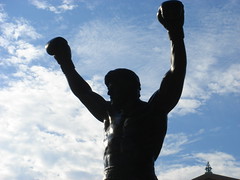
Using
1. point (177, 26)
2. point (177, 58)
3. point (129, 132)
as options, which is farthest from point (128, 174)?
point (177, 26)

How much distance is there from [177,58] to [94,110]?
0.99 meters

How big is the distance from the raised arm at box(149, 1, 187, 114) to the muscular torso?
0.17 m

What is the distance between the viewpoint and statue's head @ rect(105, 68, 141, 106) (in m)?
3.08

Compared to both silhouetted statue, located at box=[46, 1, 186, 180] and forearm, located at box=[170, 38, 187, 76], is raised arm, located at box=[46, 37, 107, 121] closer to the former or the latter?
silhouetted statue, located at box=[46, 1, 186, 180]

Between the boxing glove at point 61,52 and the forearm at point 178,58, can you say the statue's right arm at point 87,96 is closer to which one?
the boxing glove at point 61,52

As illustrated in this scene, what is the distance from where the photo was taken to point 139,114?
2943 mm

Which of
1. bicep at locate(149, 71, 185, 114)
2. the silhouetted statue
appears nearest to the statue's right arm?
the silhouetted statue

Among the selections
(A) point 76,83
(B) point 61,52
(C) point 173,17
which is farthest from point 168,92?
(B) point 61,52

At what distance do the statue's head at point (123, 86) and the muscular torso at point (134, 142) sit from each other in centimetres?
13

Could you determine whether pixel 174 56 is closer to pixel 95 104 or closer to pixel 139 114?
pixel 139 114

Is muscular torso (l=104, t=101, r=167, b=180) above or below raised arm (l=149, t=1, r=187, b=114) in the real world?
below

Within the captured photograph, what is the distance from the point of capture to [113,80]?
313 cm

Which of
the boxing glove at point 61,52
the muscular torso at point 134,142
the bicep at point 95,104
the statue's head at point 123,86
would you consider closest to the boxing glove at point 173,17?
the statue's head at point 123,86

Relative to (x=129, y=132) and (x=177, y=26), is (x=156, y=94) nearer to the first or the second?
(x=129, y=132)
